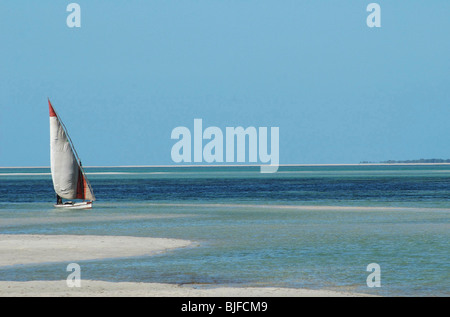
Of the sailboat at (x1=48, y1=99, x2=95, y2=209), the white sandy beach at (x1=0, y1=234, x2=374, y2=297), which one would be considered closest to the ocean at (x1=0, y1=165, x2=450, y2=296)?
the white sandy beach at (x1=0, y1=234, x2=374, y2=297)

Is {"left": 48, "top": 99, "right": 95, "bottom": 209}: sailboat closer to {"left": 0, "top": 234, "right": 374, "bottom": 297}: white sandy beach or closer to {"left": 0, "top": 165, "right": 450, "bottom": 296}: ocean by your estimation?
{"left": 0, "top": 165, "right": 450, "bottom": 296}: ocean

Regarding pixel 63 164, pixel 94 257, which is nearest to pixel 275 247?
pixel 94 257

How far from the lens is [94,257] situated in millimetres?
29094

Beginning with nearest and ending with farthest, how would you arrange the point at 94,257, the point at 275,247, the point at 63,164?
the point at 94,257 → the point at 275,247 → the point at 63,164

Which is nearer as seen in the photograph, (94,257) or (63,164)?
(94,257)

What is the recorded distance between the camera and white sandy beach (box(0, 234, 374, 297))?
20625mm

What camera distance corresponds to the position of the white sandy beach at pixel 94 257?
20.6 metres

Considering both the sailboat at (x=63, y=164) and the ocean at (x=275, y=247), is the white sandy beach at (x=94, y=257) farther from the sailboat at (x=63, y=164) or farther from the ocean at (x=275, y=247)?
the sailboat at (x=63, y=164)

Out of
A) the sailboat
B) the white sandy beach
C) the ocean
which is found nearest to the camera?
the white sandy beach

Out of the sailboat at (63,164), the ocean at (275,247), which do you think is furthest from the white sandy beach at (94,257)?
the sailboat at (63,164)

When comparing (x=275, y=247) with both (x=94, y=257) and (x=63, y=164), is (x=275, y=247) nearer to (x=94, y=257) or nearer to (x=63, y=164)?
(x=94, y=257)
